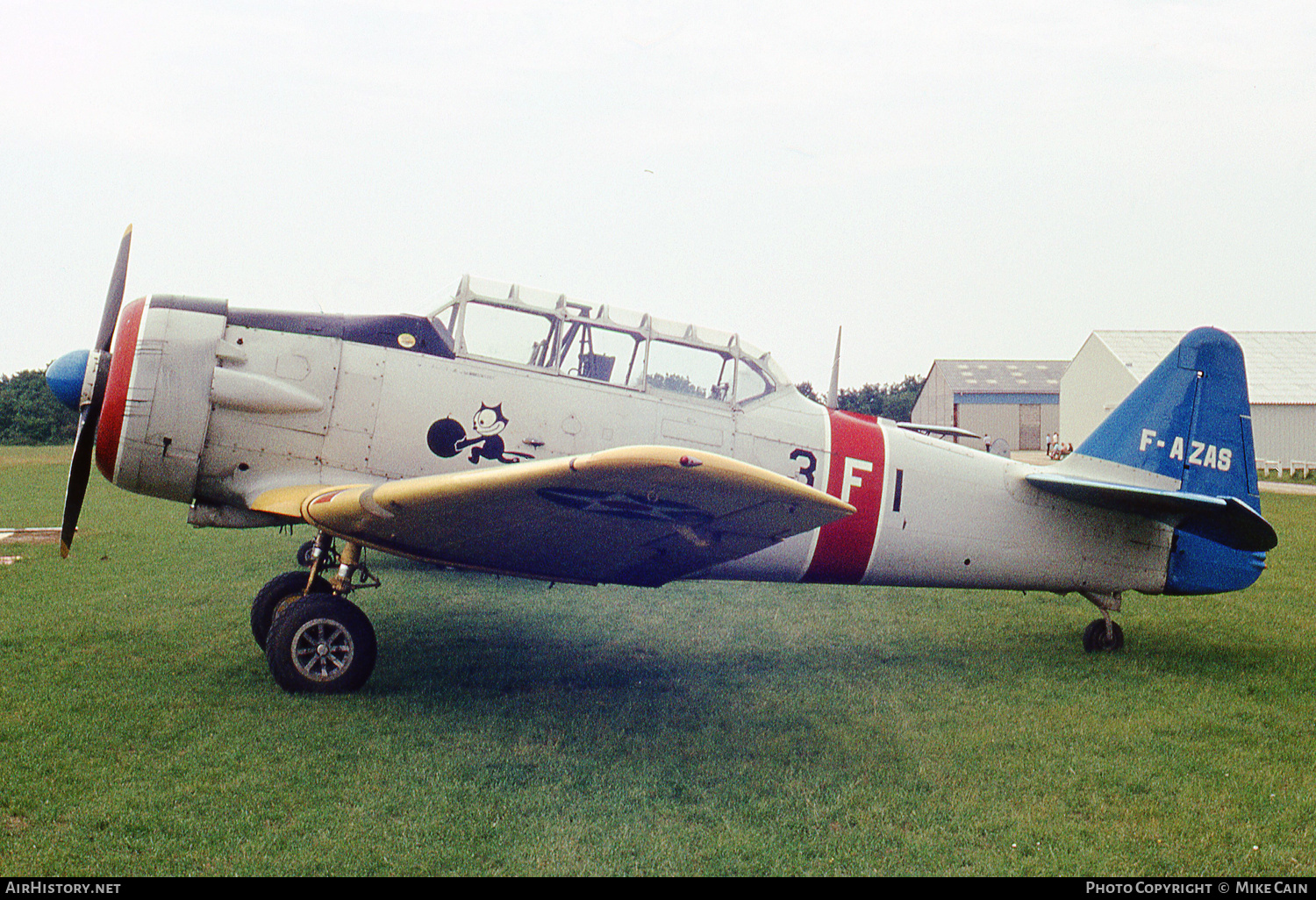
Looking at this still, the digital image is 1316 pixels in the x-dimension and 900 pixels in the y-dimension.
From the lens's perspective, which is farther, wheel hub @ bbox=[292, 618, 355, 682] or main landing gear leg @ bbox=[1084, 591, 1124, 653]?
main landing gear leg @ bbox=[1084, 591, 1124, 653]

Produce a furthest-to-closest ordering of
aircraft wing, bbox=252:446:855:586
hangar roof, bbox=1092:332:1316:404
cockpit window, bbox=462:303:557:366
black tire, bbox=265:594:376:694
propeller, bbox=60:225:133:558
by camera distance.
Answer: hangar roof, bbox=1092:332:1316:404, cockpit window, bbox=462:303:557:366, propeller, bbox=60:225:133:558, black tire, bbox=265:594:376:694, aircraft wing, bbox=252:446:855:586

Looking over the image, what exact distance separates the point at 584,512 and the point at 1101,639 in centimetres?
442

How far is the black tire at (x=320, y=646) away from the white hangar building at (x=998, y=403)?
40.5 m

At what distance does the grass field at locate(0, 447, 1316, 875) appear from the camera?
324cm

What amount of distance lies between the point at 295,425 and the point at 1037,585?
502cm

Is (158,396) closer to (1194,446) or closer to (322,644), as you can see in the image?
(322,644)

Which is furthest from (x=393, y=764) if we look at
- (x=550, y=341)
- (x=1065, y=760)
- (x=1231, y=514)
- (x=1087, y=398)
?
(x=1087, y=398)

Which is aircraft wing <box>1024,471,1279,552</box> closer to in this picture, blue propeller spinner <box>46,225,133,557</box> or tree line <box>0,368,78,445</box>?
blue propeller spinner <box>46,225,133,557</box>

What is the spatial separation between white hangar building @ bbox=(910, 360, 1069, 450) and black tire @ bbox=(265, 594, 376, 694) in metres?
40.5

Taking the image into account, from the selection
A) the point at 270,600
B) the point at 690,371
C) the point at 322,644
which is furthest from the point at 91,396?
the point at 690,371

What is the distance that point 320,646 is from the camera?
4.89 metres

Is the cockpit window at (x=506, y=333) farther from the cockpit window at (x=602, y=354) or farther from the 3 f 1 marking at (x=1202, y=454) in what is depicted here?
the 3 f 1 marking at (x=1202, y=454)

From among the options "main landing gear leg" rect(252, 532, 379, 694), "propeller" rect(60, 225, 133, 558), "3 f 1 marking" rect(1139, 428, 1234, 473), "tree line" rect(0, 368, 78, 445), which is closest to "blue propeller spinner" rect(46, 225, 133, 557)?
"propeller" rect(60, 225, 133, 558)

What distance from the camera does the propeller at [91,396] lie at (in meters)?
5.12
